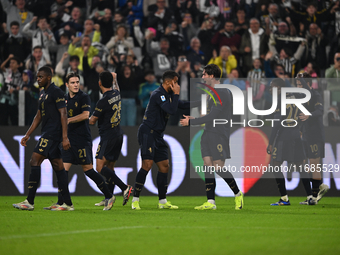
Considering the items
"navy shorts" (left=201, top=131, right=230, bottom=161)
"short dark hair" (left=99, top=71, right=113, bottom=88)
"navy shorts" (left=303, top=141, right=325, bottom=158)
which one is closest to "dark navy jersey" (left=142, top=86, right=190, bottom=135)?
"navy shorts" (left=201, top=131, right=230, bottom=161)

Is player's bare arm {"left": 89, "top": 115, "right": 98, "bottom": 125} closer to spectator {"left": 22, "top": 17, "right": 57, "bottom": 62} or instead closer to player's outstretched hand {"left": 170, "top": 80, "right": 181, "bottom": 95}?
player's outstretched hand {"left": 170, "top": 80, "right": 181, "bottom": 95}

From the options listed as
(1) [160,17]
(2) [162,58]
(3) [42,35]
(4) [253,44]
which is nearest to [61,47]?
(3) [42,35]

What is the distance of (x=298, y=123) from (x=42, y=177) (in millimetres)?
6030

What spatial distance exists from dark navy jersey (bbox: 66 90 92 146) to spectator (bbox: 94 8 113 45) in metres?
7.11

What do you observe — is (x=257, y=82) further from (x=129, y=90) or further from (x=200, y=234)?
(x=200, y=234)

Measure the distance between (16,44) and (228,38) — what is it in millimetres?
6230

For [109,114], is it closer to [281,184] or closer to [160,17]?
[281,184]

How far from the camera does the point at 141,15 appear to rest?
1608 cm

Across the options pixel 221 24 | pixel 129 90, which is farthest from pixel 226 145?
pixel 221 24

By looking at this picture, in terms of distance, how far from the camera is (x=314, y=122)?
9469 mm

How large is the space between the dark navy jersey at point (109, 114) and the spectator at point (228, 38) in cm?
669

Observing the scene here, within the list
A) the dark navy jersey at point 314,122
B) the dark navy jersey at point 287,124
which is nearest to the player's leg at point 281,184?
the dark navy jersey at point 287,124

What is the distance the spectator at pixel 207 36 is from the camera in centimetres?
1470

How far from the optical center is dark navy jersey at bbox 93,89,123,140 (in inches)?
330
